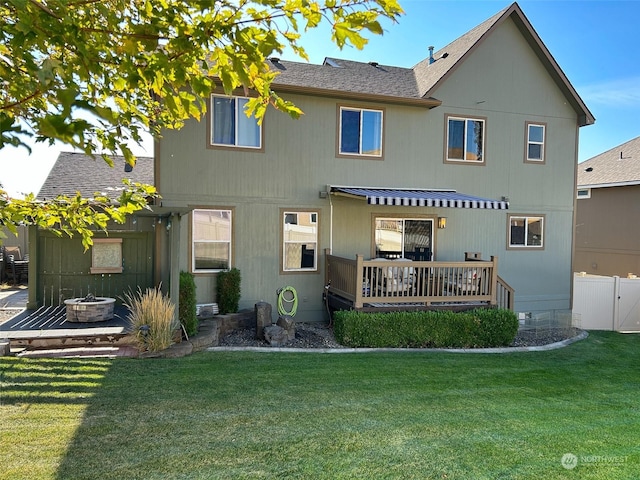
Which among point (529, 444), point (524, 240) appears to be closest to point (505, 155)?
point (524, 240)

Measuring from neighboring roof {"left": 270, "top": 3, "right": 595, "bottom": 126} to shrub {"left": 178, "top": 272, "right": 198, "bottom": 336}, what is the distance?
5.42 meters

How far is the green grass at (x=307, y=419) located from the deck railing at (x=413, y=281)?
2163 millimetres

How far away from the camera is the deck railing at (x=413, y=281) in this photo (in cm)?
1047

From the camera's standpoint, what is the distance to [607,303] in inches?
565

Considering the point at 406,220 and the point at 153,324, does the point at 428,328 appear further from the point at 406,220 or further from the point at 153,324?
the point at 153,324

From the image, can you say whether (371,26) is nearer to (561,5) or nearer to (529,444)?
(529,444)

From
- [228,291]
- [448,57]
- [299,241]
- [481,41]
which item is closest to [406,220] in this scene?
[299,241]

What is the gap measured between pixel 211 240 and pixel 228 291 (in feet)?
4.48

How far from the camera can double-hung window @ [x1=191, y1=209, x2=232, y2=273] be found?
11.2 m

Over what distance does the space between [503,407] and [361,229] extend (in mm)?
6770

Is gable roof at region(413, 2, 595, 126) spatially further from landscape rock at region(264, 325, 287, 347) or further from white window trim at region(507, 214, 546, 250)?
landscape rock at region(264, 325, 287, 347)

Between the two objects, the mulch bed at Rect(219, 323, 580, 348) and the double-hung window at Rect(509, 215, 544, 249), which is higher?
the double-hung window at Rect(509, 215, 544, 249)

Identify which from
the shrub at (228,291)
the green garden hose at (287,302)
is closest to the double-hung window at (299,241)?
the green garden hose at (287,302)

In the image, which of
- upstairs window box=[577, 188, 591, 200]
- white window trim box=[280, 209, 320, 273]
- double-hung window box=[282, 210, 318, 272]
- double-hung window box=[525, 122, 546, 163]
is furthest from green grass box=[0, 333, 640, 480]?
upstairs window box=[577, 188, 591, 200]
